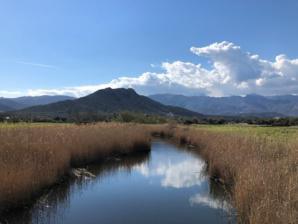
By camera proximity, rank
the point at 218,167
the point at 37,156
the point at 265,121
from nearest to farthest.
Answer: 1. the point at 37,156
2. the point at 218,167
3. the point at 265,121

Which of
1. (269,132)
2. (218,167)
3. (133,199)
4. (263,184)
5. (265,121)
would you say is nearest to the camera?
(263,184)

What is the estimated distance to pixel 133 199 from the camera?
12273 mm

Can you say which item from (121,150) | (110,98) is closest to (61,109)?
(110,98)

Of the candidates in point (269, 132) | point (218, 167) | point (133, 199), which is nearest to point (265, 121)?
point (269, 132)

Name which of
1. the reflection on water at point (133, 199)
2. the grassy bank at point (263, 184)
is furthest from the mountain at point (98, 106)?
the grassy bank at point (263, 184)

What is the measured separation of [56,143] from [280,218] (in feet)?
36.0

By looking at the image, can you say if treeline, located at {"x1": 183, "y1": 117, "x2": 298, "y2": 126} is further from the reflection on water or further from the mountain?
the mountain

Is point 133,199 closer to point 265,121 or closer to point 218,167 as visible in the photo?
point 218,167

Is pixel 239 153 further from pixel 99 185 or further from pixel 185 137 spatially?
pixel 185 137

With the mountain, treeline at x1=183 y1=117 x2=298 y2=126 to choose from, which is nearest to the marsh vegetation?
treeline at x1=183 y1=117 x2=298 y2=126

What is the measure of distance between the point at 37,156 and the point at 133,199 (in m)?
3.59

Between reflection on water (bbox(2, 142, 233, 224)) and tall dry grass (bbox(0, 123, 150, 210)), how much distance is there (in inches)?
19.8

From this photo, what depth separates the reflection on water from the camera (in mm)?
9922

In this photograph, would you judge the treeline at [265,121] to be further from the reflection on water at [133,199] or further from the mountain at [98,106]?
the mountain at [98,106]
